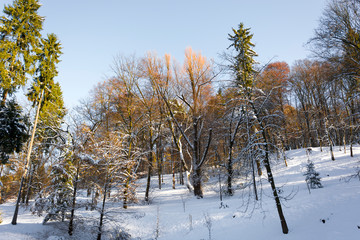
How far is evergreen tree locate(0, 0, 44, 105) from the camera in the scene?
14367mm

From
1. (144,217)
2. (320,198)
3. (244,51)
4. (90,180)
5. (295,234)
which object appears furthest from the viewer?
(144,217)

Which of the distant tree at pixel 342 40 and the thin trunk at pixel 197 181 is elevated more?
the distant tree at pixel 342 40

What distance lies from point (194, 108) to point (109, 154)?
9095 millimetres

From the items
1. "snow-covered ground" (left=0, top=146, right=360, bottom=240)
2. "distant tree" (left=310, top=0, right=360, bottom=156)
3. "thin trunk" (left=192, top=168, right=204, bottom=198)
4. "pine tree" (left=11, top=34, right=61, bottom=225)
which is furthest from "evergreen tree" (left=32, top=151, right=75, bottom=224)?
"distant tree" (left=310, top=0, right=360, bottom=156)

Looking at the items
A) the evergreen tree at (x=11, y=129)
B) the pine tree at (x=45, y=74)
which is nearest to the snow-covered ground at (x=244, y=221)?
the evergreen tree at (x=11, y=129)

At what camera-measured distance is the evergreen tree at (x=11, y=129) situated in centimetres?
1598

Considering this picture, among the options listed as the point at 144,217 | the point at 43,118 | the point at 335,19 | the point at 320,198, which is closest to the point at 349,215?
the point at 320,198

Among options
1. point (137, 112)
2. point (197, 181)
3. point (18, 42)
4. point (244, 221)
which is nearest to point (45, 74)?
point (18, 42)

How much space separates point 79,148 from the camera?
12.0 m

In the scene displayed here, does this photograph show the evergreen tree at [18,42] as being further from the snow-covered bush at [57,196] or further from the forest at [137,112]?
the snow-covered bush at [57,196]

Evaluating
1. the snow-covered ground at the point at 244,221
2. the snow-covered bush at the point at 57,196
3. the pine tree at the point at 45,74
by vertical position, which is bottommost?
the snow-covered ground at the point at 244,221

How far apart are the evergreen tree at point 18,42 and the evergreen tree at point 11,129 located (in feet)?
6.07

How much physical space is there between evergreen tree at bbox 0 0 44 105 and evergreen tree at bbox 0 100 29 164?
1.85 m

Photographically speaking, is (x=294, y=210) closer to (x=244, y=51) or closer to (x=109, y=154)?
(x=244, y=51)
